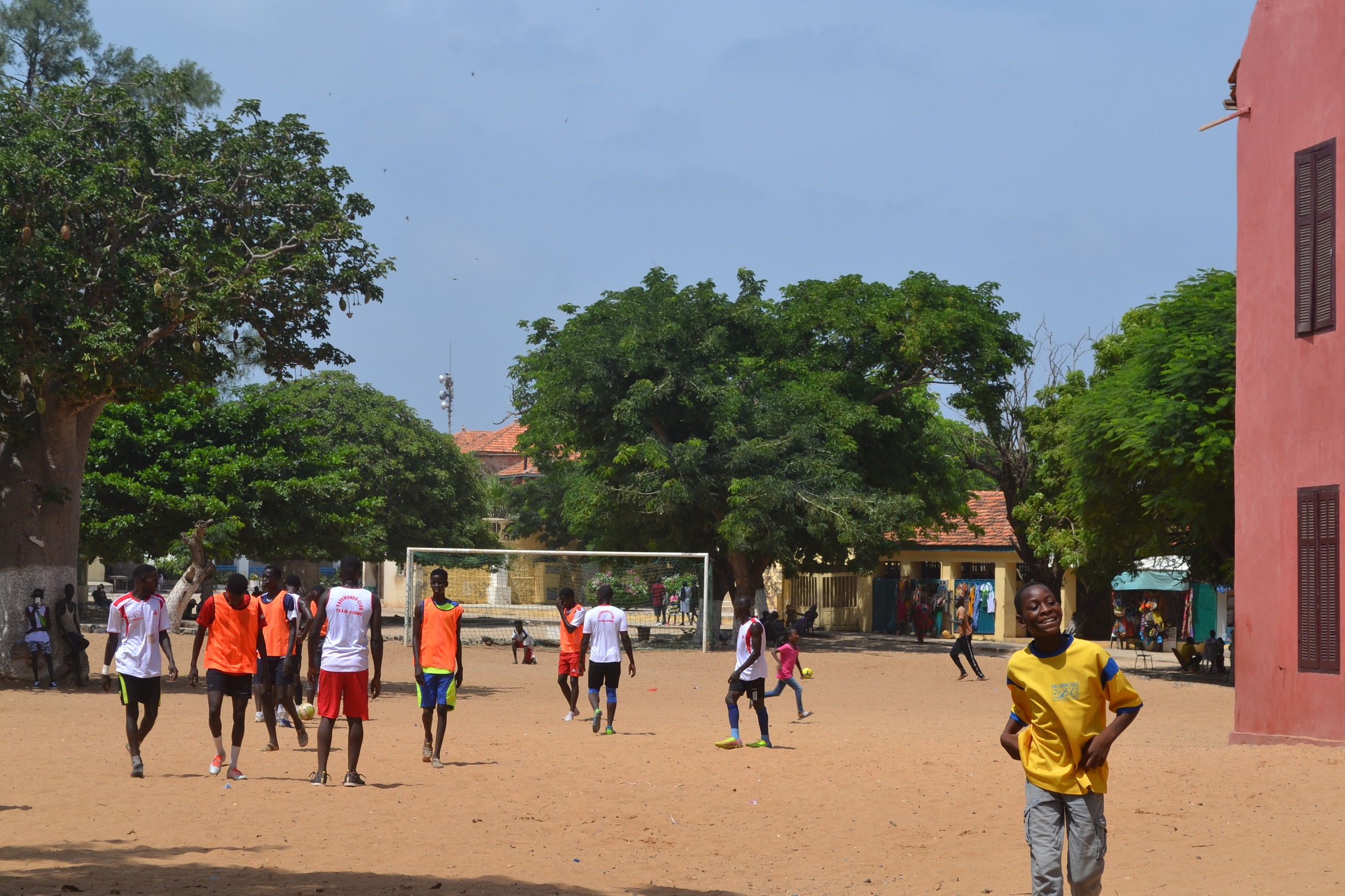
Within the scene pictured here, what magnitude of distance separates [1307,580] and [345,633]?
1003 centimetres

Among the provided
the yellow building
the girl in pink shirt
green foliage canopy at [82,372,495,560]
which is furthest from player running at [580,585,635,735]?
the yellow building

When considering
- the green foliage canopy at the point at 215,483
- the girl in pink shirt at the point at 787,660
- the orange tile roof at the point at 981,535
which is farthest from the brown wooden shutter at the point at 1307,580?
the orange tile roof at the point at 981,535

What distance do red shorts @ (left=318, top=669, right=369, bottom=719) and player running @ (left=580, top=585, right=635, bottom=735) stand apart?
4158mm

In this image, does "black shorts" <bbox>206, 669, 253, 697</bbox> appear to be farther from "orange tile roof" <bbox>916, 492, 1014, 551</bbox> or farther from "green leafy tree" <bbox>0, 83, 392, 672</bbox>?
"orange tile roof" <bbox>916, 492, 1014, 551</bbox>

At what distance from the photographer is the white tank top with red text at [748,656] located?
13859mm

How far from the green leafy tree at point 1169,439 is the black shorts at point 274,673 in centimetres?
1477

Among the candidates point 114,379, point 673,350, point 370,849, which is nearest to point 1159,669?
point 673,350

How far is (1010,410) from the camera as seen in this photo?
44.8m

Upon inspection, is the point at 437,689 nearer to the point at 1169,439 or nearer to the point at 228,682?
the point at 228,682

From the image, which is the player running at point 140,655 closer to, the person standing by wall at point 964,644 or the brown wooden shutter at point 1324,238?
the brown wooden shutter at point 1324,238

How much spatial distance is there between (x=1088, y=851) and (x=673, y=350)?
29.6 metres

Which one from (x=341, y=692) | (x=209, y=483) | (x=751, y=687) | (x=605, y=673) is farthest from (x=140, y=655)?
(x=209, y=483)

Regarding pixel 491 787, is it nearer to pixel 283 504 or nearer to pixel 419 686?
pixel 419 686

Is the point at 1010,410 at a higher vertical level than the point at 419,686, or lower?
higher
